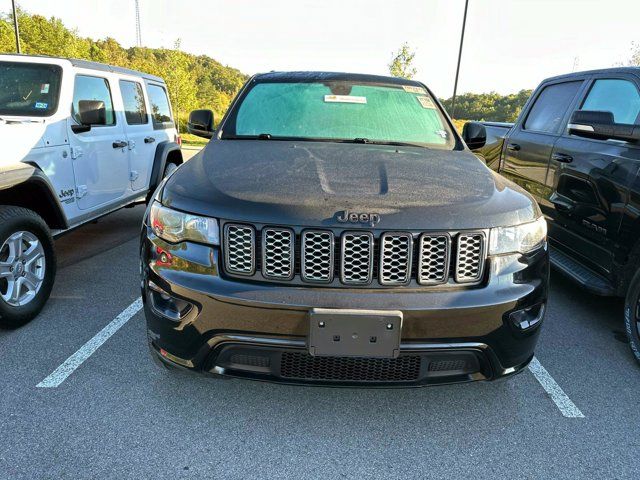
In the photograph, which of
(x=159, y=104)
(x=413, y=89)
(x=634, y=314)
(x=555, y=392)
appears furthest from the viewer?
(x=159, y=104)

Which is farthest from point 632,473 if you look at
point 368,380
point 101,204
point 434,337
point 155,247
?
point 101,204

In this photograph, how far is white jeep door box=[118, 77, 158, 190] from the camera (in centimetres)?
531

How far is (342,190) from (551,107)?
3522 mm

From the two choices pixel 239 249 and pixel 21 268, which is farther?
pixel 21 268

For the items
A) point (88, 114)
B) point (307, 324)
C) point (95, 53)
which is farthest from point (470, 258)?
point (95, 53)

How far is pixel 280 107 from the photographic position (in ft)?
10.9

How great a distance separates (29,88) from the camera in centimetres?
406

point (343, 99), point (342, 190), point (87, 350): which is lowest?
point (87, 350)

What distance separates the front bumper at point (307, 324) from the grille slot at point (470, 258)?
5 centimetres

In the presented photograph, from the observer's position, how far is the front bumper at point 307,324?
6.48ft

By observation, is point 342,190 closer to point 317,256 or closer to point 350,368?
point 317,256

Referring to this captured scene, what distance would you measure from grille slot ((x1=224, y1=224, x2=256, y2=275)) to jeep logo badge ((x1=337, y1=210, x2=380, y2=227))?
39 cm

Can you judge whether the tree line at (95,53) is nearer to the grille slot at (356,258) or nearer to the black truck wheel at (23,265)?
the black truck wheel at (23,265)

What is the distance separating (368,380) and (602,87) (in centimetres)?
339
